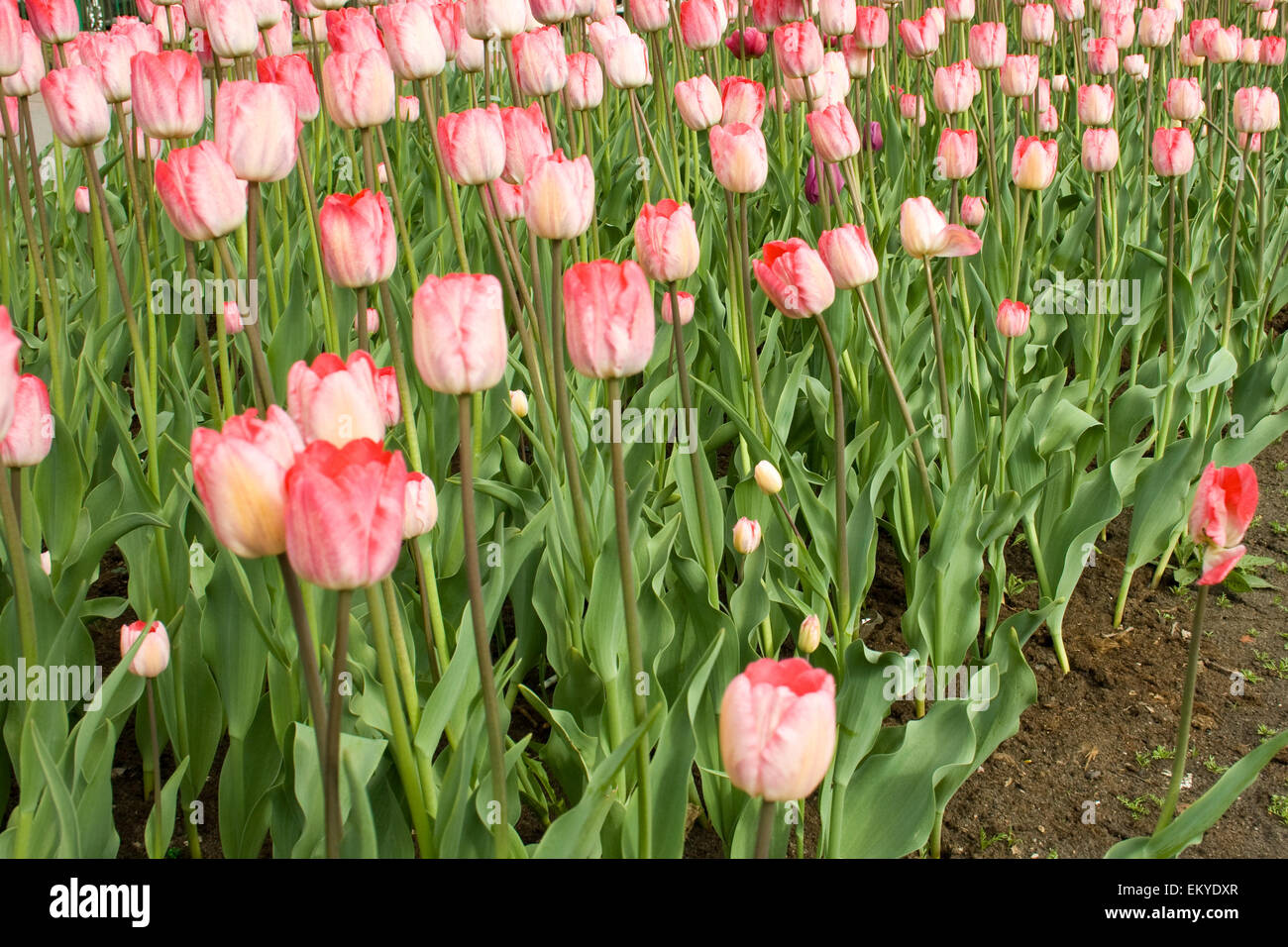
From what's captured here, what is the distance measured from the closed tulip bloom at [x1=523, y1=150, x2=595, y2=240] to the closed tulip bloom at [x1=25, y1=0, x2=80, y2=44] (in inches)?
61.3

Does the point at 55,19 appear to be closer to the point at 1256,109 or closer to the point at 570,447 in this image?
the point at 570,447

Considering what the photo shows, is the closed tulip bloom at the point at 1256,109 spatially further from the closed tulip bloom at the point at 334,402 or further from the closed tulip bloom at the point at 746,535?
the closed tulip bloom at the point at 334,402

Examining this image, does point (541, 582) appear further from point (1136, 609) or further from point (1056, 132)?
point (1056, 132)

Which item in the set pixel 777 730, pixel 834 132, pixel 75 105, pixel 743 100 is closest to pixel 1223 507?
pixel 777 730

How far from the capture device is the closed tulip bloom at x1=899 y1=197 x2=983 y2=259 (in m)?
1.74

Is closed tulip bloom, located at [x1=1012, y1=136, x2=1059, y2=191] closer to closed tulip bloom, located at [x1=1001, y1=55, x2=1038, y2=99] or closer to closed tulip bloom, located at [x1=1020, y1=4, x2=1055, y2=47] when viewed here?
closed tulip bloom, located at [x1=1001, y1=55, x2=1038, y2=99]

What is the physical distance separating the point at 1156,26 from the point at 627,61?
1.50m

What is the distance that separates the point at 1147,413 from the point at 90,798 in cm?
204

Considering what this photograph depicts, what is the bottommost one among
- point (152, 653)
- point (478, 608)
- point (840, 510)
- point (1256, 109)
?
point (152, 653)

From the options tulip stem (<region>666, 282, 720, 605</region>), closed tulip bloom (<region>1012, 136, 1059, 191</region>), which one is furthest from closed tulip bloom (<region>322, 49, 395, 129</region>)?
closed tulip bloom (<region>1012, 136, 1059, 191</region>)

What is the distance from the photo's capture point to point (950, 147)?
7.41 ft

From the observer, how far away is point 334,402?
94 centimetres

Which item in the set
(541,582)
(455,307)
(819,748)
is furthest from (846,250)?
(819,748)

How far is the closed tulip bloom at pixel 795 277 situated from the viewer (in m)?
1.54
